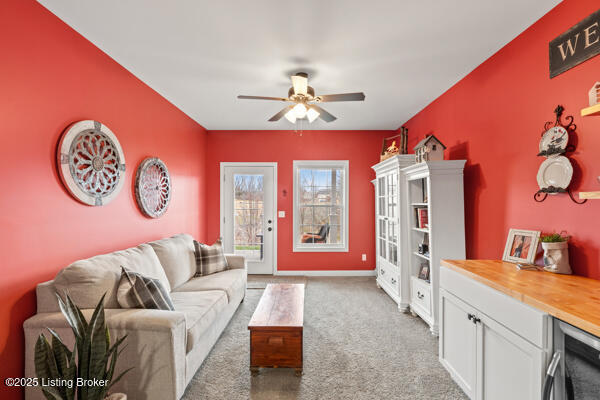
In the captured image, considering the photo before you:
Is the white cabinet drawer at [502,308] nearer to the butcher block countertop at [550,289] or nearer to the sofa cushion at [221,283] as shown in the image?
the butcher block countertop at [550,289]

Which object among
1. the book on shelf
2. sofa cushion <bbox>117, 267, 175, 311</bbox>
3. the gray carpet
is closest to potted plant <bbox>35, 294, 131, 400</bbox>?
sofa cushion <bbox>117, 267, 175, 311</bbox>

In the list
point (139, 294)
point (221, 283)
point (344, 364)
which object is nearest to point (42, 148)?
point (139, 294)

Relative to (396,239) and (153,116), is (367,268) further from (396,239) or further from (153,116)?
(153,116)

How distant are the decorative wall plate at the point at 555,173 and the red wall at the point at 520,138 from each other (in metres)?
0.04

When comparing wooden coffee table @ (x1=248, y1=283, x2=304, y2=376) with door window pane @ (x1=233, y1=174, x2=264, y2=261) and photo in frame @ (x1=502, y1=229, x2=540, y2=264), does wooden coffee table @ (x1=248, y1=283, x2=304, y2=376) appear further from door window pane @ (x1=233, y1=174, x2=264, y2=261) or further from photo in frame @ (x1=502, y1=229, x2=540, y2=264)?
door window pane @ (x1=233, y1=174, x2=264, y2=261)

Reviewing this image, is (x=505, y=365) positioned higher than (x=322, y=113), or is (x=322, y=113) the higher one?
(x=322, y=113)

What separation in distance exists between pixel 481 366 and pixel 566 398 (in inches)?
21.1

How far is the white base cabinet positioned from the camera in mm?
1285

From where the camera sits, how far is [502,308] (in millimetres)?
1515

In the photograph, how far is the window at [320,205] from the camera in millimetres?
5164

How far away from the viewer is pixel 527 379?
1325 mm

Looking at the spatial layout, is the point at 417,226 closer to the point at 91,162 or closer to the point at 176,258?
the point at 176,258

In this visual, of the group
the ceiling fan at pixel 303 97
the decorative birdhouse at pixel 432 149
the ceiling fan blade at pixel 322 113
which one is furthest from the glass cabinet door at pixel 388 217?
the ceiling fan at pixel 303 97

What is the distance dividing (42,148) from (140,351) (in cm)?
150
